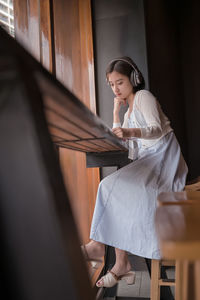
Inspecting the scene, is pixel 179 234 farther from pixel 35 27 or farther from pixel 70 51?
pixel 70 51

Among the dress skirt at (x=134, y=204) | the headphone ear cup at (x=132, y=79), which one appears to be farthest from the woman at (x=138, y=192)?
the headphone ear cup at (x=132, y=79)

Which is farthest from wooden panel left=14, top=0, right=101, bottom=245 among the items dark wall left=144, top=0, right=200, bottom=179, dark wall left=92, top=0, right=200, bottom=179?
dark wall left=144, top=0, right=200, bottom=179

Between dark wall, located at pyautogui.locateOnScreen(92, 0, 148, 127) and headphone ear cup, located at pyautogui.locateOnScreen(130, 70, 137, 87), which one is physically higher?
dark wall, located at pyautogui.locateOnScreen(92, 0, 148, 127)

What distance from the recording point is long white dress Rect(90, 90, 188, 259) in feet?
4.38

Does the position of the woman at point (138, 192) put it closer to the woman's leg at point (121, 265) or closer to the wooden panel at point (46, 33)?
the woman's leg at point (121, 265)

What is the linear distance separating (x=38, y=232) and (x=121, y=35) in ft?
8.49

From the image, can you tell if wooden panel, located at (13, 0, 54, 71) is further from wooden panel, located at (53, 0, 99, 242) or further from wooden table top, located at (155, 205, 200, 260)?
wooden table top, located at (155, 205, 200, 260)

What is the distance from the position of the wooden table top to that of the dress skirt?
2.95 ft

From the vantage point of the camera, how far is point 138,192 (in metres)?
1.40

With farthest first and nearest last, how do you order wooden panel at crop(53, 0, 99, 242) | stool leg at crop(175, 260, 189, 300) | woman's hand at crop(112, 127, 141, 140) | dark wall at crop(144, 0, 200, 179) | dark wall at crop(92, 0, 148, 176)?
dark wall at crop(144, 0, 200, 179) → dark wall at crop(92, 0, 148, 176) → wooden panel at crop(53, 0, 99, 242) → woman's hand at crop(112, 127, 141, 140) → stool leg at crop(175, 260, 189, 300)

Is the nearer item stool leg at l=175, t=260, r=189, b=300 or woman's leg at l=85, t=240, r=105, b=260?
stool leg at l=175, t=260, r=189, b=300

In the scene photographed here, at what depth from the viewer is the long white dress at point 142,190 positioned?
1334 mm

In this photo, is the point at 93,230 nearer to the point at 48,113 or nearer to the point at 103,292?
the point at 103,292

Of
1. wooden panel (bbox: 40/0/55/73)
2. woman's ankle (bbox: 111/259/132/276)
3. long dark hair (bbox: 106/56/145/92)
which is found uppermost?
wooden panel (bbox: 40/0/55/73)
